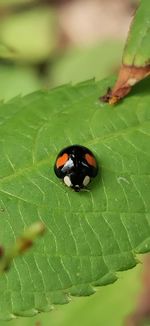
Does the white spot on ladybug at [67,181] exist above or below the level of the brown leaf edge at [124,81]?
below

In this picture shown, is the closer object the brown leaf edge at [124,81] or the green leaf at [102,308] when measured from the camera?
the brown leaf edge at [124,81]

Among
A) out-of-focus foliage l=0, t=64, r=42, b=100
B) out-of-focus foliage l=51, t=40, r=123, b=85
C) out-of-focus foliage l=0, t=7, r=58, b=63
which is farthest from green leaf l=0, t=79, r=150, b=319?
out-of-focus foliage l=0, t=7, r=58, b=63

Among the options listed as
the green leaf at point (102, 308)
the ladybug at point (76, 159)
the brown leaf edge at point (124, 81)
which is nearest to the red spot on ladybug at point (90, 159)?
the ladybug at point (76, 159)

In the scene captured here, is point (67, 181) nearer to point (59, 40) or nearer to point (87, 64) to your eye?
point (87, 64)

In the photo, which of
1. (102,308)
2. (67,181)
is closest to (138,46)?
(67,181)

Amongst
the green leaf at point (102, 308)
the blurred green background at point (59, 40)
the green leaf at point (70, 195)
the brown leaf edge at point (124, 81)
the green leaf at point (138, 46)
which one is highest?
the green leaf at point (138, 46)

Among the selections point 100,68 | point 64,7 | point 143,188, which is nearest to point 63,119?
point 143,188

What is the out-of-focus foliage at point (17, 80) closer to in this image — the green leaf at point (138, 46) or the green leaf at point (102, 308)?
the green leaf at point (102, 308)
